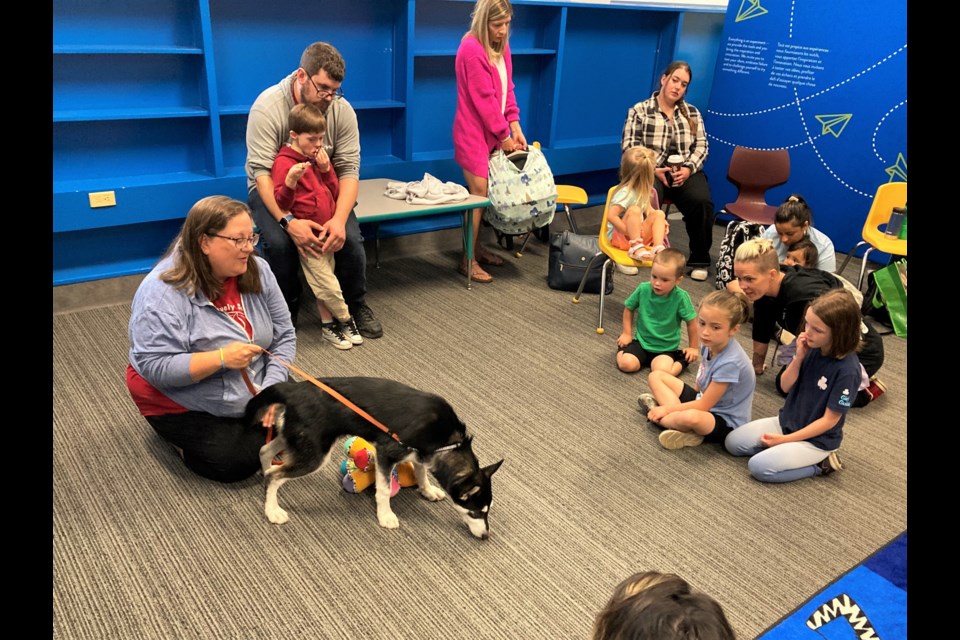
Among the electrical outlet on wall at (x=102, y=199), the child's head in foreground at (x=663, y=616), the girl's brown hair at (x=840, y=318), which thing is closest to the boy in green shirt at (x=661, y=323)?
the girl's brown hair at (x=840, y=318)

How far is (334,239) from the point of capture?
140 inches

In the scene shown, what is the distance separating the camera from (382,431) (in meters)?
2.26

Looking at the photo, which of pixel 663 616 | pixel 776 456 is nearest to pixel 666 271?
pixel 776 456

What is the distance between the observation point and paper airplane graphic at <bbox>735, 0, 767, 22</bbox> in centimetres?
558

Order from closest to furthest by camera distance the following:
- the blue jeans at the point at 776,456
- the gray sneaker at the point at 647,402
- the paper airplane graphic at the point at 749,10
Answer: the blue jeans at the point at 776,456
the gray sneaker at the point at 647,402
the paper airplane graphic at the point at 749,10

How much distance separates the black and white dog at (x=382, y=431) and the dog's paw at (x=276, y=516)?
0.12 m

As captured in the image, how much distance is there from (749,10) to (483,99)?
2660 millimetres

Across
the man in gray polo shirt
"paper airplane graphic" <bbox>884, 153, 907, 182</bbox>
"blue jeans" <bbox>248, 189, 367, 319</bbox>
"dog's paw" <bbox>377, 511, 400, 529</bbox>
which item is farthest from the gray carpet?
"paper airplane graphic" <bbox>884, 153, 907, 182</bbox>

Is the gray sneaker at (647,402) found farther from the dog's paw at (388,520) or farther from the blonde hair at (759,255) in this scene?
the dog's paw at (388,520)

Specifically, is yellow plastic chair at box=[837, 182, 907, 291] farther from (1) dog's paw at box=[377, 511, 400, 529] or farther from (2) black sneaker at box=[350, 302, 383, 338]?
(1) dog's paw at box=[377, 511, 400, 529]

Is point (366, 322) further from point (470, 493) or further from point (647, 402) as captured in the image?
point (470, 493)

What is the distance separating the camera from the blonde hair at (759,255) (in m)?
3.33

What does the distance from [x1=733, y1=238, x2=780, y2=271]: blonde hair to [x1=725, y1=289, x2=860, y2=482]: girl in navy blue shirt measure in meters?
0.62

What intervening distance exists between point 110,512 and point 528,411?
1651mm
